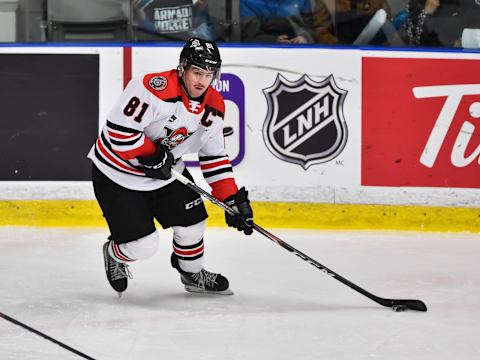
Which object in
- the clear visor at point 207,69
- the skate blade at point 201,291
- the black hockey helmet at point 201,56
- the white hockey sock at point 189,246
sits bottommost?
the skate blade at point 201,291

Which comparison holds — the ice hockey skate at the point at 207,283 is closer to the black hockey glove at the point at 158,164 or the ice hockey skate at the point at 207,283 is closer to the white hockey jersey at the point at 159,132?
the white hockey jersey at the point at 159,132

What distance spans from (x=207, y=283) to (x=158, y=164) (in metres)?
0.50

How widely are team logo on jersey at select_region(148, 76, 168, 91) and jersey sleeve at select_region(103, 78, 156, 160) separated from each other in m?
0.03

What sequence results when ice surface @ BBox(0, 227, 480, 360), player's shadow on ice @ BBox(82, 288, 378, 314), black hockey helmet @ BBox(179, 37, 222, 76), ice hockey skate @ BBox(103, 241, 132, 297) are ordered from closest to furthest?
ice surface @ BBox(0, 227, 480, 360), black hockey helmet @ BBox(179, 37, 222, 76), player's shadow on ice @ BBox(82, 288, 378, 314), ice hockey skate @ BBox(103, 241, 132, 297)

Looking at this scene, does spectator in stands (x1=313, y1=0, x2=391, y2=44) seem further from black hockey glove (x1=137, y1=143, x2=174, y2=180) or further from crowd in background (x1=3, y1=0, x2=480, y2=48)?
black hockey glove (x1=137, y1=143, x2=174, y2=180)

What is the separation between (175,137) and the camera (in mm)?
3139

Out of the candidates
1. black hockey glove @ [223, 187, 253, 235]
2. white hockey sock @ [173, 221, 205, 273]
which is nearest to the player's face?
black hockey glove @ [223, 187, 253, 235]

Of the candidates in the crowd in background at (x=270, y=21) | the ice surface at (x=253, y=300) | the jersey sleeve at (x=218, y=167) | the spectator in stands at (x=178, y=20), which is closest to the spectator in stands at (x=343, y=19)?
the crowd in background at (x=270, y=21)

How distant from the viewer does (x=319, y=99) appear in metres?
4.54

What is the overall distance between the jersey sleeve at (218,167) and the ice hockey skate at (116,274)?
39 centimetres

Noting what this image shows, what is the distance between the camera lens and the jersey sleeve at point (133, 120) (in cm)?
303

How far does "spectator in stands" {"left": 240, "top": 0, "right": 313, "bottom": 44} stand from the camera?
461cm

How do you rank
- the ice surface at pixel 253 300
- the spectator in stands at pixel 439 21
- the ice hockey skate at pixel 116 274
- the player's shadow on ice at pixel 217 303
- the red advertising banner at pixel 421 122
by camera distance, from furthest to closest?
the spectator in stands at pixel 439 21 → the red advertising banner at pixel 421 122 → the ice hockey skate at pixel 116 274 → the player's shadow on ice at pixel 217 303 → the ice surface at pixel 253 300

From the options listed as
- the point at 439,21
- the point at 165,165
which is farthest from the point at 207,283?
the point at 439,21
